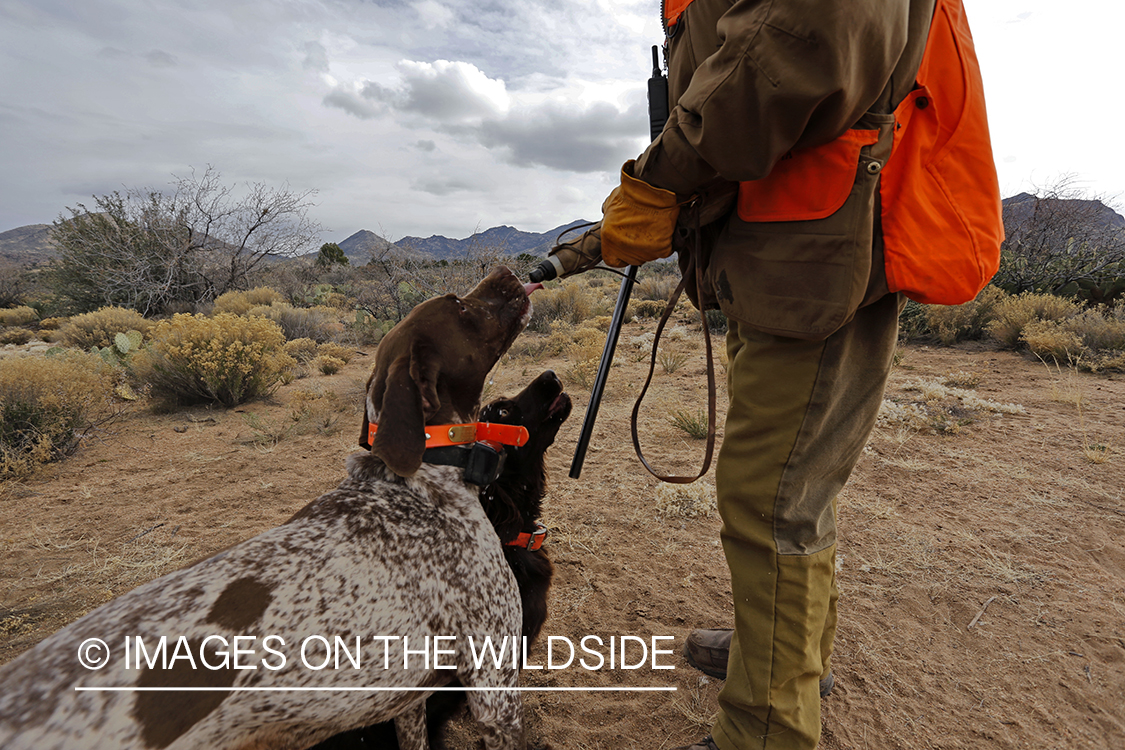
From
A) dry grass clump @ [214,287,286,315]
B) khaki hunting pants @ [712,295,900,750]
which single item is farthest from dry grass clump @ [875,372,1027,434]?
dry grass clump @ [214,287,286,315]

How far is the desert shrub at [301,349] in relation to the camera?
8.36 metres

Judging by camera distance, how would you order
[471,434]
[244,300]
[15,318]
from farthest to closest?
[15,318] < [244,300] < [471,434]

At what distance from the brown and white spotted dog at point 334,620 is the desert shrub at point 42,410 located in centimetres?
428

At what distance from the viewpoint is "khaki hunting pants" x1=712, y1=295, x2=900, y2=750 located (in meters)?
1.47

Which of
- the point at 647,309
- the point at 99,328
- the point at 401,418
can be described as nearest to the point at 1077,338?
the point at 647,309

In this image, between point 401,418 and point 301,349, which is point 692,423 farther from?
point 301,349

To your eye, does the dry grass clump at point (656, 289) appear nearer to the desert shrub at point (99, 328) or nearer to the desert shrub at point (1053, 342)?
the desert shrub at point (1053, 342)

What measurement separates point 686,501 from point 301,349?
736cm

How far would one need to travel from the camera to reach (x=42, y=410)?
15.2 ft

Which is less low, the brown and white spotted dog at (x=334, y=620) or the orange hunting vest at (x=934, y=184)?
the orange hunting vest at (x=934, y=184)

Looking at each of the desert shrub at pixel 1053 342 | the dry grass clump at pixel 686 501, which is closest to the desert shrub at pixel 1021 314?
the desert shrub at pixel 1053 342

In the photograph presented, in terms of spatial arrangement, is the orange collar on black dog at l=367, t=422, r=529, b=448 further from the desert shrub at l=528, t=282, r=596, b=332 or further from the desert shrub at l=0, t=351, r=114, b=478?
the desert shrub at l=528, t=282, r=596, b=332

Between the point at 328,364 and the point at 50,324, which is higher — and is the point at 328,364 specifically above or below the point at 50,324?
below

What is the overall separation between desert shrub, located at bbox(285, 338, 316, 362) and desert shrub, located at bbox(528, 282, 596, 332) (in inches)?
166
